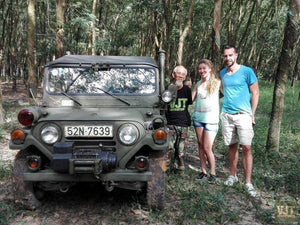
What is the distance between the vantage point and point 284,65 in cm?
555

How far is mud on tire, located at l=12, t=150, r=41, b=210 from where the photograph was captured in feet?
11.3

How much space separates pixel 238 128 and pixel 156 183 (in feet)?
5.47

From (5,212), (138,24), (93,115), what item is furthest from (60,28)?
(138,24)

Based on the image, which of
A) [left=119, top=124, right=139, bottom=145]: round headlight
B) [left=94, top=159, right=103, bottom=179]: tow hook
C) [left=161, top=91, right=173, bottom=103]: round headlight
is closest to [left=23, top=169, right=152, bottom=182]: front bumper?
[left=94, top=159, right=103, bottom=179]: tow hook

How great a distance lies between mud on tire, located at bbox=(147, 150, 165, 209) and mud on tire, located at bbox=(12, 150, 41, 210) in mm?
1445

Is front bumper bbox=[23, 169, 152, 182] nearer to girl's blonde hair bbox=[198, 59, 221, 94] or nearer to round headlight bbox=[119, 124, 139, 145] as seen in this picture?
round headlight bbox=[119, 124, 139, 145]

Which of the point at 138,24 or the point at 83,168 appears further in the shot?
the point at 138,24

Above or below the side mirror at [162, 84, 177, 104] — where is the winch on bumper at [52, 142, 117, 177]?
below

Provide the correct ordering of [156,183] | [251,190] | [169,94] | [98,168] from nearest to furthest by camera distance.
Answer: [98,168]
[156,183]
[169,94]
[251,190]

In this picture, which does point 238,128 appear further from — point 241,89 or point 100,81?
point 100,81

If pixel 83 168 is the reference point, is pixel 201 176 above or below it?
below

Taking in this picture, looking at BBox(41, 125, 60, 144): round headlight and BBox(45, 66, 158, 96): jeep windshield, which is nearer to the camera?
BBox(41, 125, 60, 144): round headlight

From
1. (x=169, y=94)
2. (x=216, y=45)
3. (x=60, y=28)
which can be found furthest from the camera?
(x=60, y=28)

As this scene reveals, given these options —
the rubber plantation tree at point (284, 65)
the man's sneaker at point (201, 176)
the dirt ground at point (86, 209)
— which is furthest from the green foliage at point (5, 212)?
the rubber plantation tree at point (284, 65)
